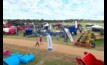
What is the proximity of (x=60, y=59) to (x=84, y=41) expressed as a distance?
4.90 feet

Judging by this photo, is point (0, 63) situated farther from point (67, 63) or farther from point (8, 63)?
point (67, 63)

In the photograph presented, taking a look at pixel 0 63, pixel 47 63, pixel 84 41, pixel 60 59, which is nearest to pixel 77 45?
pixel 84 41

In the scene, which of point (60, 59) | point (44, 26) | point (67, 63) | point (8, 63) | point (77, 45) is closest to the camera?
point (8, 63)

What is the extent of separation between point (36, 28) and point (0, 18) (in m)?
6.05

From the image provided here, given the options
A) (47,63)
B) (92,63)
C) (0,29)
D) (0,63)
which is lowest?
(47,63)

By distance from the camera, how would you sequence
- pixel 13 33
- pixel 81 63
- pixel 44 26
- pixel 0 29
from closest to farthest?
pixel 0 29 → pixel 81 63 → pixel 13 33 → pixel 44 26

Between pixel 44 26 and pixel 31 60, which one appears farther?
pixel 44 26

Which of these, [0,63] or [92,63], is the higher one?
[0,63]

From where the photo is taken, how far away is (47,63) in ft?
8.04

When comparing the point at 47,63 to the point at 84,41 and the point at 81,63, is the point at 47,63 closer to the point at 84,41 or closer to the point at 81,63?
the point at 81,63

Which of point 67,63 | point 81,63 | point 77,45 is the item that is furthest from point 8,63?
point 77,45

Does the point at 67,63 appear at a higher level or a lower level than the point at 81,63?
lower

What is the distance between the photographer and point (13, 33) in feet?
20.3

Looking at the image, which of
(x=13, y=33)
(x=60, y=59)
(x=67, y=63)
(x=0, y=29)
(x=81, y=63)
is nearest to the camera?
(x=0, y=29)
